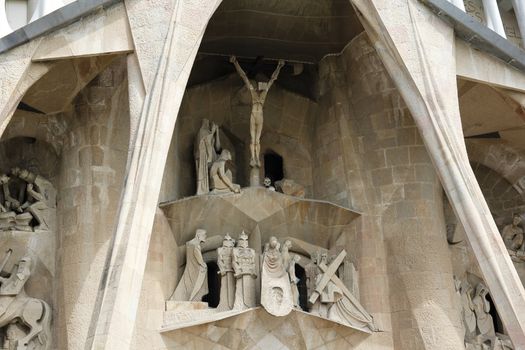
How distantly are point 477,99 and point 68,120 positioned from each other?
4.77m

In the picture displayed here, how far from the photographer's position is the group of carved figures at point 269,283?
10516 millimetres

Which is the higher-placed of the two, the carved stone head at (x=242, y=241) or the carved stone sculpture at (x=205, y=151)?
the carved stone sculpture at (x=205, y=151)

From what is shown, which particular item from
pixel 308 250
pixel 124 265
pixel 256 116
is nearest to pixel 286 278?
pixel 308 250

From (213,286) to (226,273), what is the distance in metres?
0.49

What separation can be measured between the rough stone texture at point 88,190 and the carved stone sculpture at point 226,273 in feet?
4.37

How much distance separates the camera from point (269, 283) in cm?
1055

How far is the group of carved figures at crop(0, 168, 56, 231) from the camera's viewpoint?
1031 centimetres

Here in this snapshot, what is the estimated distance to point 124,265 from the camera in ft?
27.4

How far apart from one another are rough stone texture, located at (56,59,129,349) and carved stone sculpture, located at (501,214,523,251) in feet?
16.3

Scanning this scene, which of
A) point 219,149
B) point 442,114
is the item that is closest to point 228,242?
point 219,149

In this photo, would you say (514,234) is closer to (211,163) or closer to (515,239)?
(515,239)

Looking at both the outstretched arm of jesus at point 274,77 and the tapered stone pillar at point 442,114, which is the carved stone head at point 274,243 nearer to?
the outstretched arm of jesus at point 274,77

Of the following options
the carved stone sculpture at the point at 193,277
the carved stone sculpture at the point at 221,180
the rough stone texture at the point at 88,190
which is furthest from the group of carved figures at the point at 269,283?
the rough stone texture at the point at 88,190

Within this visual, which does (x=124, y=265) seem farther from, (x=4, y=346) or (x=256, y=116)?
(x=256, y=116)
